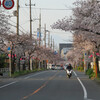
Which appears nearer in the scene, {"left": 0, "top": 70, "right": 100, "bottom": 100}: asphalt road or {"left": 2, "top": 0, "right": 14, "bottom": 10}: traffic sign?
{"left": 0, "top": 70, "right": 100, "bottom": 100}: asphalt road

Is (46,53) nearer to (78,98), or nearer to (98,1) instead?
(98,1)

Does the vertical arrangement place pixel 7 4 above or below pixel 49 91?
above

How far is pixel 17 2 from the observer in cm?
4581

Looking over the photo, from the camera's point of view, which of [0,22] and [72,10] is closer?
[72,10]

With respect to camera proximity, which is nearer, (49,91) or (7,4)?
(49,91)

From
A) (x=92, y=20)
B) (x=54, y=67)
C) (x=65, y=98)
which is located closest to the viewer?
(x=65, y=98)

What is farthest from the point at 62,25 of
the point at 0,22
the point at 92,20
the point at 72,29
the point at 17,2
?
the point at 17,2

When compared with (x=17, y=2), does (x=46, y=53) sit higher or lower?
lower

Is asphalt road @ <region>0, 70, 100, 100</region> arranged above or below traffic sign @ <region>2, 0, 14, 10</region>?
below

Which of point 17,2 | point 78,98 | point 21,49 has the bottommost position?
point 78,98

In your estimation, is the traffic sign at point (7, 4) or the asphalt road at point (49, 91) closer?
the asphalt road at point (49, 91)

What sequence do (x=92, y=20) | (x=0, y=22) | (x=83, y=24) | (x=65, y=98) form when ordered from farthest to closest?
(x=0, y=22) → (x=83, y=24) → (x=92, y=20) → (x=65, y=98)

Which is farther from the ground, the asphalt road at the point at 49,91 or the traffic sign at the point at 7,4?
the traffic sign at the point at 7,4

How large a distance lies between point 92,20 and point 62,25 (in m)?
2.69
